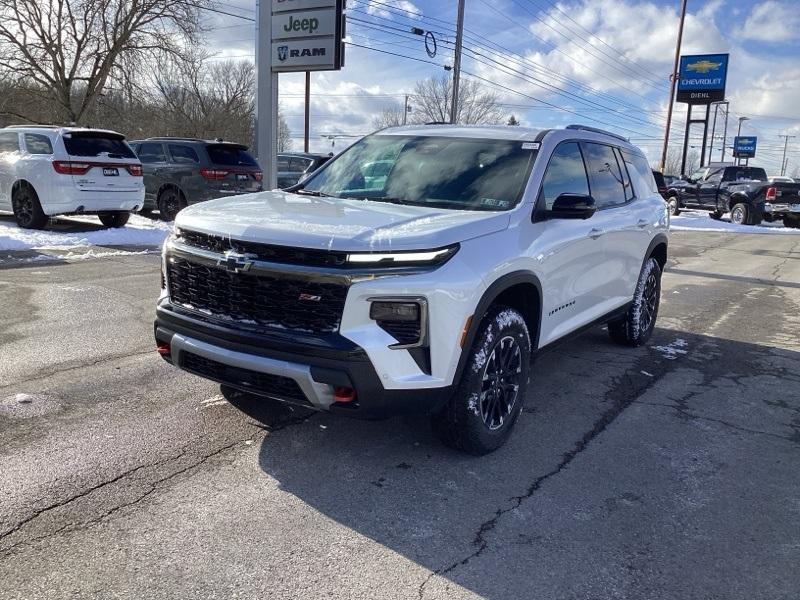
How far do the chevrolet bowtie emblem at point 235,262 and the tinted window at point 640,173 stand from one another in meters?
4.12

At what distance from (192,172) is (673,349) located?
10865 millimetres

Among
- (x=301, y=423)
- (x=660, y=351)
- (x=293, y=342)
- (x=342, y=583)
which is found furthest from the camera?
(x=660, y=351)

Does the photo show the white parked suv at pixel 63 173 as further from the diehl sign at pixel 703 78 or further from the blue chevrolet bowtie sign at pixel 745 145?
the blue chevrolet bowtie sign at pixel 745 145

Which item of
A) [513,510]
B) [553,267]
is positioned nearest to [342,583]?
[513,510]

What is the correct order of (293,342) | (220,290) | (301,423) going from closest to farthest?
(293,342), (220,290), (301,423)

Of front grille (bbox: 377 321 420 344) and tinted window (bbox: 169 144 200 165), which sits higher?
tinted window (bbox: 169 144 200 165)

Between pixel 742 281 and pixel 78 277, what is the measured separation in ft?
33.4

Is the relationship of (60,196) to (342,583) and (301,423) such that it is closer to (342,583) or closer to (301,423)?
(301,423)

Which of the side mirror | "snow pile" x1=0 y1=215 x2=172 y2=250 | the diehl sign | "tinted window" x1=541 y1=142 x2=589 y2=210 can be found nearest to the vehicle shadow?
the side mirror

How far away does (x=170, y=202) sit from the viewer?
14891mm

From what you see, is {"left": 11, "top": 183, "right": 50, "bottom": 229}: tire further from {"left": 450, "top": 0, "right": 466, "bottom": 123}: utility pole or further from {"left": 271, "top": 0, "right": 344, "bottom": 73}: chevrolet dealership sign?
{"left": 450, "top": 0, "right": 466, "bottom": 123}: utility pole

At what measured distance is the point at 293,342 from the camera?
3270mm

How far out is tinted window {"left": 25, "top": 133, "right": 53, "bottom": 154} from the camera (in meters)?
11.9

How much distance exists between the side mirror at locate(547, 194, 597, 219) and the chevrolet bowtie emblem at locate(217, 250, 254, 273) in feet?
6.30
